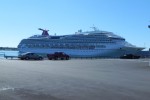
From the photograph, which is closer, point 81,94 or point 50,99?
point 50,99

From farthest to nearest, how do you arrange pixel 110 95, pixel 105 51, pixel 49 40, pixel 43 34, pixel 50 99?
pixel 43 34
pixel 49 40
pixel 105 51
pixel 110 95
pixel 50 99

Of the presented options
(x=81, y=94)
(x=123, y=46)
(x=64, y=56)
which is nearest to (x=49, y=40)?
(x=123, y=46)

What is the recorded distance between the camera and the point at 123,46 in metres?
92.6

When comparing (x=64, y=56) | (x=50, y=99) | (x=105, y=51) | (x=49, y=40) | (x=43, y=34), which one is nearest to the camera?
(x=50, y=99)

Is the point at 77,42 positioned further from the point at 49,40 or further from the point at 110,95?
the point at 110,95

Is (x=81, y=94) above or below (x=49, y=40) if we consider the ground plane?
below

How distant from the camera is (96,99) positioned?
1045cm

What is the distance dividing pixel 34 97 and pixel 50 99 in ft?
2.14

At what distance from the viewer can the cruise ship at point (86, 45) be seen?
9112 cm

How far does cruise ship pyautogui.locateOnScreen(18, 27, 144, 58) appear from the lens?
9112 centimetres

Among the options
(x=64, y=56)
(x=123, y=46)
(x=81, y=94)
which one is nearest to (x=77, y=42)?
(x=123, y=46)

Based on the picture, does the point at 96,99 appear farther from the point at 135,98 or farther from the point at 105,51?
the point at 105,51

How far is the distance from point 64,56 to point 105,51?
34.0m

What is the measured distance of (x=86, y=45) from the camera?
92.1 meters
